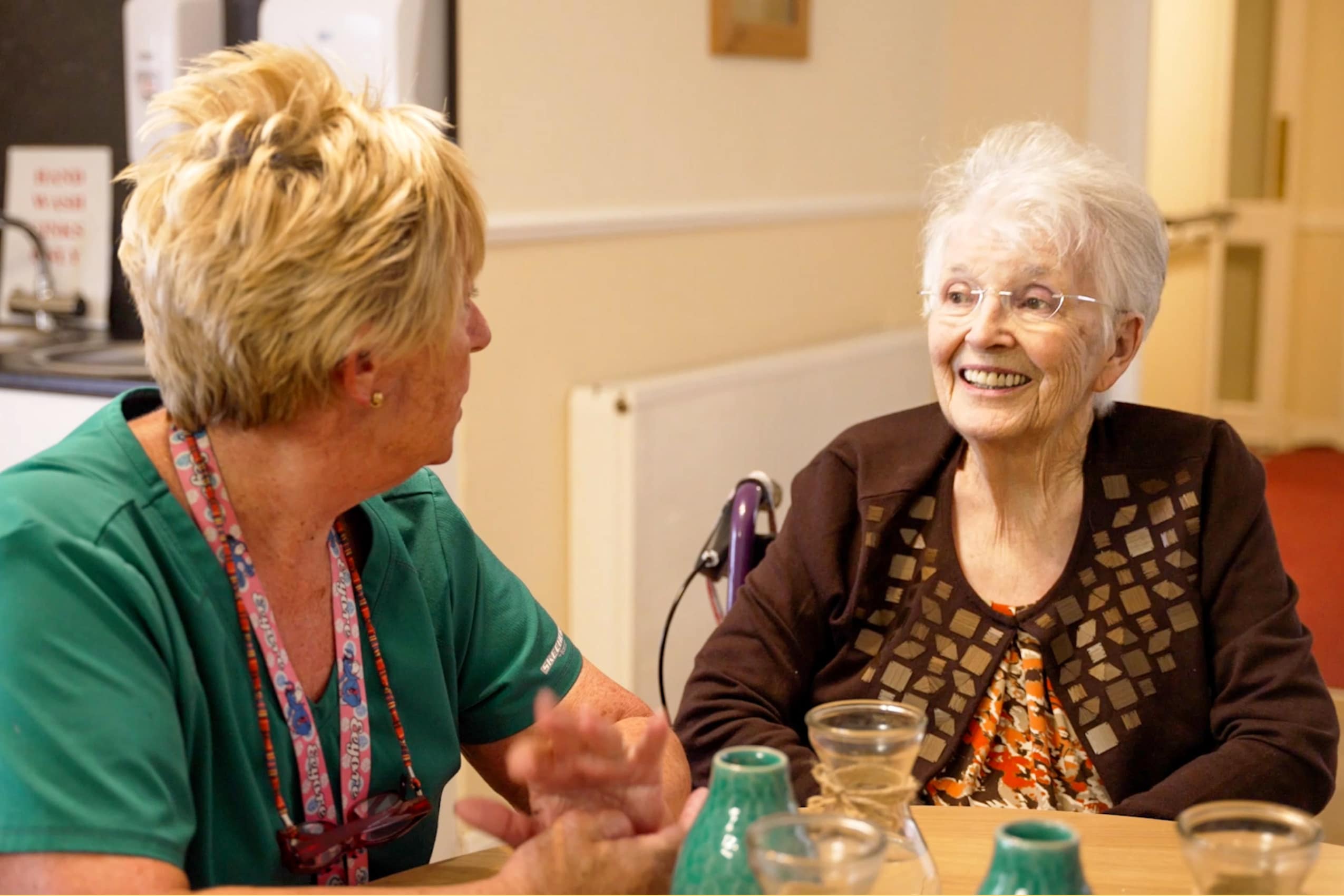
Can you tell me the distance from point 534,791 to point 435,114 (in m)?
0.60

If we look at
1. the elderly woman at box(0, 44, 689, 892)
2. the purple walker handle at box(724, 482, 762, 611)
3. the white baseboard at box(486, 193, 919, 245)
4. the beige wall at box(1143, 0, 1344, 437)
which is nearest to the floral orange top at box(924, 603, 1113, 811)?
the purple walker handle at box(724, 482, 762, 611)

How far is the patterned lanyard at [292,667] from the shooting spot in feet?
4.08

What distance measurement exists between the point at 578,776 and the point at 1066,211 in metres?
1.04

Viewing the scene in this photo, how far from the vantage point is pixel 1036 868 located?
0.84 m

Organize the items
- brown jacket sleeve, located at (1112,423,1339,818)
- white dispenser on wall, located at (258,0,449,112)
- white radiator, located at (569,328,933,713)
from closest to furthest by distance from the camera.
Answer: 1. brown jacket sleeve, located at (1112,423,1339,818)
2. white dispenser on wall, located at (258,0,449,112)
3. white radiator, located at (569,328,933,713)

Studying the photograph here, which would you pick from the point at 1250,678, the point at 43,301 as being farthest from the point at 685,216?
the point at 1250,678

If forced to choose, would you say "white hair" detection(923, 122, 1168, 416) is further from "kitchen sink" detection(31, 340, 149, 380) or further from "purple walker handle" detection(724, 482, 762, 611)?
"kitchen sink" detection(31, 340, 149, 380)

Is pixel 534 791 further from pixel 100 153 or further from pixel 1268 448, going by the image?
pixel 1268 448

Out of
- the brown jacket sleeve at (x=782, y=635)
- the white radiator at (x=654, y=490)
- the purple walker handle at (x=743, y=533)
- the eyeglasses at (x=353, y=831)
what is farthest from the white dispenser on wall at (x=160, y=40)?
the eyeglasses at (x=353, y=831)

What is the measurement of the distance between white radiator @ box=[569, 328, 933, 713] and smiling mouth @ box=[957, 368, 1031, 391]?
3.65ft

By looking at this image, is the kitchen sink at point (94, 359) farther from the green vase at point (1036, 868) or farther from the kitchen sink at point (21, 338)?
the green vase at point (1036, 868)

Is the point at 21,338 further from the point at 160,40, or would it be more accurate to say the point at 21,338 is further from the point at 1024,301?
the point at 1024,301

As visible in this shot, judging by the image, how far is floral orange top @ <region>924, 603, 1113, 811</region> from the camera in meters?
1.76

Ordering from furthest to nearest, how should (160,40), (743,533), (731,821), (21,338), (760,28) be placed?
(760,28) → (21,338) → (160,40) → (743,533) → (731,821)
